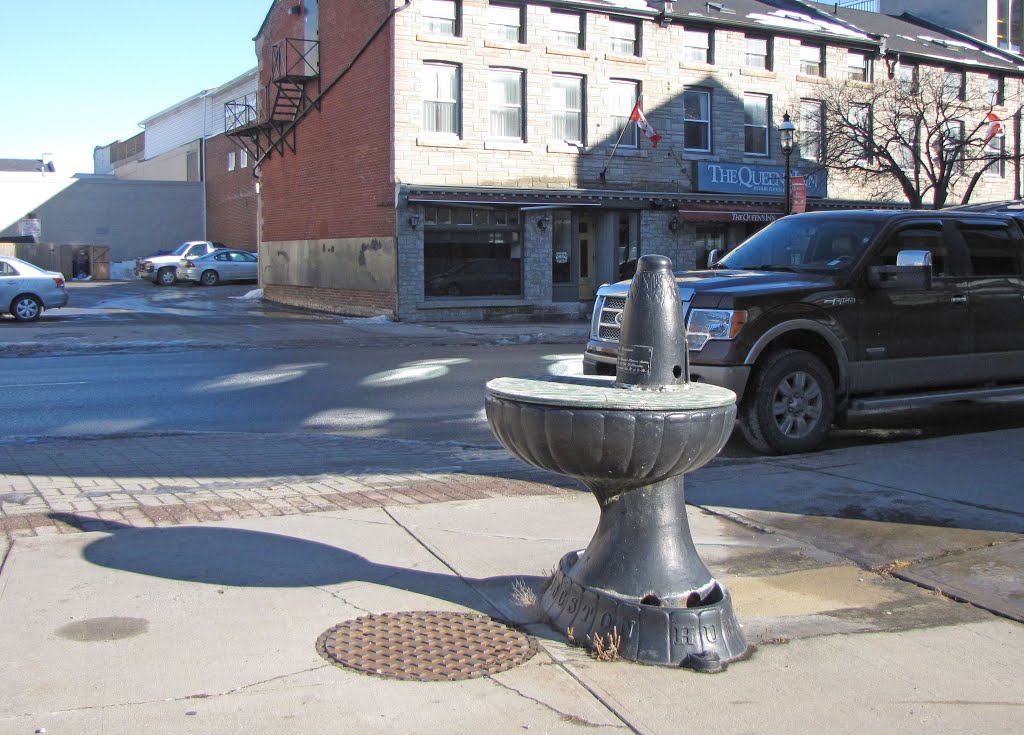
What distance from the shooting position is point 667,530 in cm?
429

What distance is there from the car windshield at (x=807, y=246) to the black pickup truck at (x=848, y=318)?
0.5 inches

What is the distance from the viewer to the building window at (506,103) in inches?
1059

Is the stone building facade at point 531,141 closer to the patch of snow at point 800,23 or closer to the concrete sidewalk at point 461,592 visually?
the patch of snow at point 800,23

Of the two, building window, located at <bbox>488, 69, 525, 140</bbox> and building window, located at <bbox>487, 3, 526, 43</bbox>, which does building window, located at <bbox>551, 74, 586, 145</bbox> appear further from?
building window, located at <bbox>487, 3, 526, 43</bbox>

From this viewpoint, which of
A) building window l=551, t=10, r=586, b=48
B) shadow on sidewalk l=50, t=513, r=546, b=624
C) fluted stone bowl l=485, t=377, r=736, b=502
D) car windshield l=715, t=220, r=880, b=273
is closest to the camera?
fluted stone bowl l=485, t=377, r=736, b=502

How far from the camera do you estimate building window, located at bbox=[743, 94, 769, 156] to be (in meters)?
30.9

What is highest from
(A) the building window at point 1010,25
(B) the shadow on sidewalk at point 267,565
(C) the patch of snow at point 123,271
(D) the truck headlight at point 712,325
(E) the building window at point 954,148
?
(A) the building window at point 1010,25

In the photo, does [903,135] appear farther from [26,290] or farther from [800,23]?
[26,290]

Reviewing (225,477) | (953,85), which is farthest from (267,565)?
(953,85)

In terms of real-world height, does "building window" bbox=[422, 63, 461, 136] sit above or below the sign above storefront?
above

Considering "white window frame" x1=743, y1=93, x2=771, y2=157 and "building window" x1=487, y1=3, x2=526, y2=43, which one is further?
"white window frame" x1=743, y1=93, x2=771, y2=157

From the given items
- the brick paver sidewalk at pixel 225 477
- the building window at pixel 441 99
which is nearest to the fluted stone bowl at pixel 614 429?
the brick paver sidewalk at pixel 225 477

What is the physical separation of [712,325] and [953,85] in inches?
1154

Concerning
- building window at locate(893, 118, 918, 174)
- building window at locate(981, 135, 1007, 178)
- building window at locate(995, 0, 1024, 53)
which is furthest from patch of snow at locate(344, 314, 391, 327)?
building window at locate(995, 0, 1024, 53)
